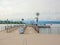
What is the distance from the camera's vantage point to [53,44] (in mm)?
15477

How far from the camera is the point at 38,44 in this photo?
15.6 m

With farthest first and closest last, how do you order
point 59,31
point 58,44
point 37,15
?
point 37,15, point 59,31, point 58,44

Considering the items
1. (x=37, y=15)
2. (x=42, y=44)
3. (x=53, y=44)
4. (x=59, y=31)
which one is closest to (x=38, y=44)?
(x=42, y=44)

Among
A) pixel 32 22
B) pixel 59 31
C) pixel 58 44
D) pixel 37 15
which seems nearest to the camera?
pixel 58 44

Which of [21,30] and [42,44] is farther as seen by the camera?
[21,30]

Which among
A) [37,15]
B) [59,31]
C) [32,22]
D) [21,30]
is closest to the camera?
[21,30]

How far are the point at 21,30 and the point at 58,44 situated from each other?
54.3ft

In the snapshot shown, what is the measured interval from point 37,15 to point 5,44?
77796 mm

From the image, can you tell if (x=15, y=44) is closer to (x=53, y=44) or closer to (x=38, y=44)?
(x=38, y=44)

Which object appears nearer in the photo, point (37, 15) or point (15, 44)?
point (15, 44)

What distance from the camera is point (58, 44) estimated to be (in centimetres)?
1547

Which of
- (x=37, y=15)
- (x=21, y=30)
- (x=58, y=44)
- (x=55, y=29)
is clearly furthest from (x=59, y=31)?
(x=37, y=15)

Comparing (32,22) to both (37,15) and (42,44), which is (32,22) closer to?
(37,15)

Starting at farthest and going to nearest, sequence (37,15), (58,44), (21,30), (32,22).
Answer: (32,22)
(37,15)
(21,30)
(58,44)
